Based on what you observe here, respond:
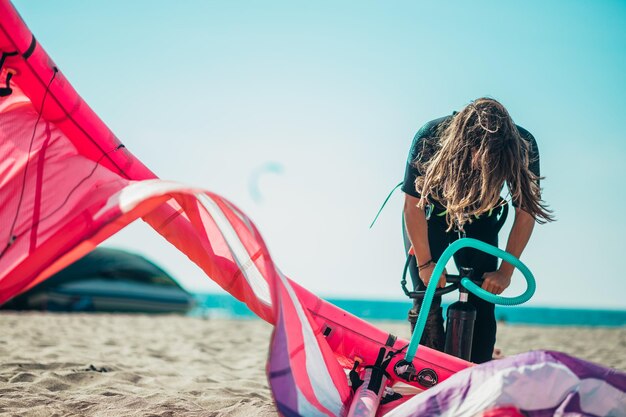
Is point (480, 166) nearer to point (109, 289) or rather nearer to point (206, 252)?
point (206, 252)

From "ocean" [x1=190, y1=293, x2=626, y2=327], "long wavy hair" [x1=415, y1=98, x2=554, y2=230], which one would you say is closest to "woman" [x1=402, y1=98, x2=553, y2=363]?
"long wavy hair" [x1=415, y1=98, x2=554, y2=230]

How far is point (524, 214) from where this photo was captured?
2766 millimetres

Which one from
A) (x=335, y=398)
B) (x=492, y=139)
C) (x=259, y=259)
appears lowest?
(x=335, y=398)

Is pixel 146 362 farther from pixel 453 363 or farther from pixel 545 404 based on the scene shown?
pixel 545 404

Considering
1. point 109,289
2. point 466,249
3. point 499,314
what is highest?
point 499,314

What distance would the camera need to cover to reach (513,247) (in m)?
2.82

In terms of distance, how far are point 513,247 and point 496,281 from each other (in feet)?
0.70

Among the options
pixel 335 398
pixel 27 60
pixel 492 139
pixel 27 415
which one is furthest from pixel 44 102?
pixel 492 139

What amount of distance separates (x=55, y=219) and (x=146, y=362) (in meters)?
2.91

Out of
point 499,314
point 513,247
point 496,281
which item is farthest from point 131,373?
point 499,314

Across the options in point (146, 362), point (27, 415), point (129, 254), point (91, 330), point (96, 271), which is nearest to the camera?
point (27, 415)

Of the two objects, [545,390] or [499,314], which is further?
[499,314]

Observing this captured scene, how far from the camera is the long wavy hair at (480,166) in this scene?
2.61 m

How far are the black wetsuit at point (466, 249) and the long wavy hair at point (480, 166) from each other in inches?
4.2
